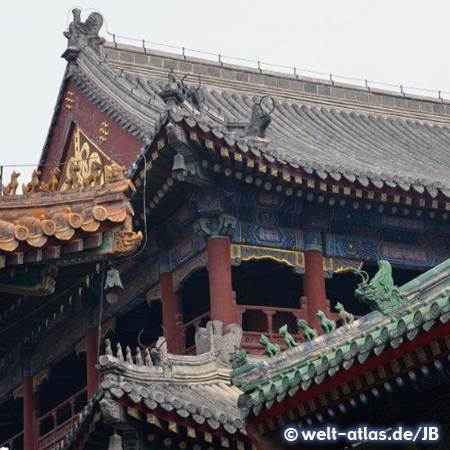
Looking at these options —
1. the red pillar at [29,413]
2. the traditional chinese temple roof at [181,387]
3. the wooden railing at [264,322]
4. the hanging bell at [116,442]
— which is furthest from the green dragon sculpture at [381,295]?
the red pillar at [29,413]

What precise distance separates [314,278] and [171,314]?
2.63m

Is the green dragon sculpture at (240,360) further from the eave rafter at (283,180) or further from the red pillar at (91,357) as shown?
the red pillar at (91,357)

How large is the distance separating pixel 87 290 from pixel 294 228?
4.55 meters

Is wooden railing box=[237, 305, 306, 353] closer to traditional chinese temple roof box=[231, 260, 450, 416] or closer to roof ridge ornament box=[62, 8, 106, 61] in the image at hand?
traditional chinese temple roof box=[231, 260, 450, 416]

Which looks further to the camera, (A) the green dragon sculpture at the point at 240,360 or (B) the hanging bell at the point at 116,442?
(B) the hanging bell at the point at 116,442

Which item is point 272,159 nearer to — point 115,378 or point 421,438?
point 115,378

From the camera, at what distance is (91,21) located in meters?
35.4

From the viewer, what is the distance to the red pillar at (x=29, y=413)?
109 ft

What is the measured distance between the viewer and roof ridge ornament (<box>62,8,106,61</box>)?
115 ft

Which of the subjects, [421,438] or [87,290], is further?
[87,290]

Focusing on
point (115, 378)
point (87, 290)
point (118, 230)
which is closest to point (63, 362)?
point (87, 290)

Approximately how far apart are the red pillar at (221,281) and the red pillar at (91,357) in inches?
131

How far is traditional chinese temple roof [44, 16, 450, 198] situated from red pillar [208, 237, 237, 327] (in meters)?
1.79

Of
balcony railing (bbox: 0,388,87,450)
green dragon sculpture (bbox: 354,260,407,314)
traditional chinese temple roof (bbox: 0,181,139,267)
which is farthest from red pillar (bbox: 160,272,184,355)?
traditional chinese temple roof (bbox: 0,181,139,267)
